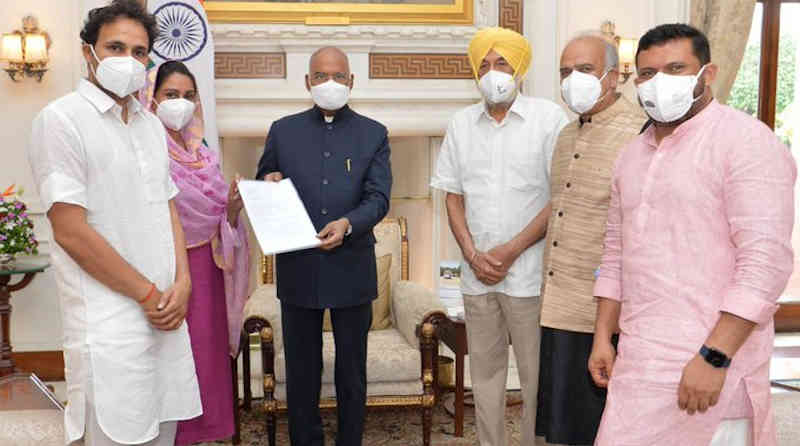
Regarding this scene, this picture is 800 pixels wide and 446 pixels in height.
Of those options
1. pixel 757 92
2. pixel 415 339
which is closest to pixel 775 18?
pixel 757 92

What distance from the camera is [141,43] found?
195cm

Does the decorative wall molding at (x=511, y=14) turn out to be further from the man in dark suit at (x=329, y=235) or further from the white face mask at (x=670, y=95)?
the white face mask at (x=670, y=95)

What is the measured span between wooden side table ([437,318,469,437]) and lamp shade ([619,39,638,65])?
191 centimetres

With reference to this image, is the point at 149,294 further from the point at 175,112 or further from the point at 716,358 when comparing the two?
the point at 716,358

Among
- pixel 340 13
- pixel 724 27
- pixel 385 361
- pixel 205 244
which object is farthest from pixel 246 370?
pixel 724 27

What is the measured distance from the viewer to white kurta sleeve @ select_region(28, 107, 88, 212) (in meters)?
1.74

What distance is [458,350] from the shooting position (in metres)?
3.29

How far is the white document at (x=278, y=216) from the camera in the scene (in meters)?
2.46

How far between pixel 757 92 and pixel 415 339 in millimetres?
3532

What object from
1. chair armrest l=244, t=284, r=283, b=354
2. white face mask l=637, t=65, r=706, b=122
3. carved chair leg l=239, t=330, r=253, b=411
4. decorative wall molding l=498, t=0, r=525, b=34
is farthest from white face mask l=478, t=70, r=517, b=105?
decorative wall molding l=498, t=0, r=525, b=34

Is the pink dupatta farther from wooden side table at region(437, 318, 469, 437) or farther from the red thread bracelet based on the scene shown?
wooden side table at region(437, 318, 469, 437)

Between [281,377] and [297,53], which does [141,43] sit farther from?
[297,53]

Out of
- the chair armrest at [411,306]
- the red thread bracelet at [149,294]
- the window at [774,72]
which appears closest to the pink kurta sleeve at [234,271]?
the chair armrest at [411,306]

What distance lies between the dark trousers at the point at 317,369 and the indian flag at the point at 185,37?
1.63m
